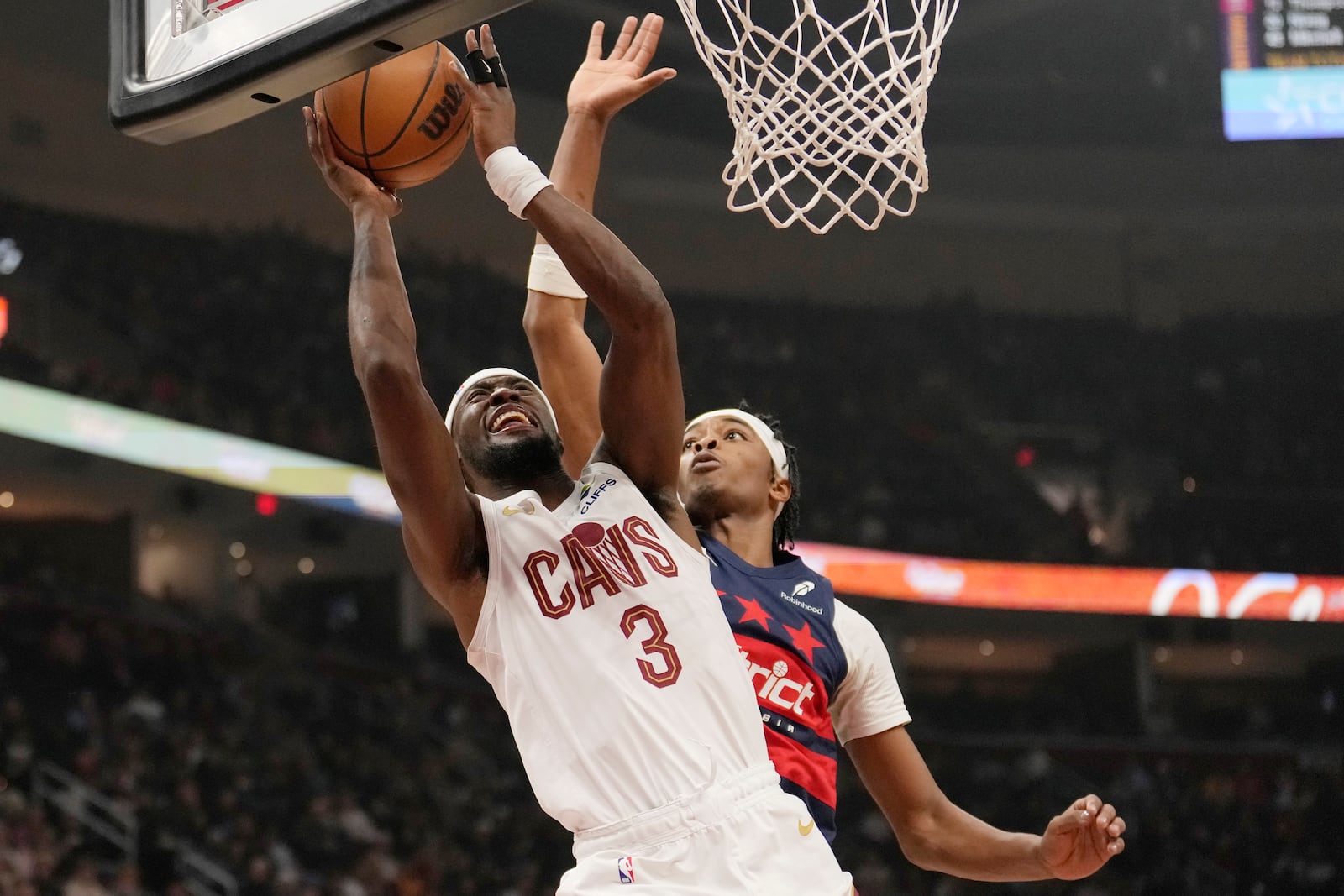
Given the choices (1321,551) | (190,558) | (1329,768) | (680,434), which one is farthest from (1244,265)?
(680,434)

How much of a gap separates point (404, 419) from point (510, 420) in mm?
433

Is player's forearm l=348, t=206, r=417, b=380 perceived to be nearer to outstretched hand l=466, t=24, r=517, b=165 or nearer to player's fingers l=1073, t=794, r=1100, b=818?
outstretched hand l=466, t=24, r=517, b=165

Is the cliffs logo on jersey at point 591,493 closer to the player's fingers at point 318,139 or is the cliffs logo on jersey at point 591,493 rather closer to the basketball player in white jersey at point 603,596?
the basketball player in white jersey at point 603,596

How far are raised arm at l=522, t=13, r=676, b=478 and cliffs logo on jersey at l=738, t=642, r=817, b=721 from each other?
2.10 feet

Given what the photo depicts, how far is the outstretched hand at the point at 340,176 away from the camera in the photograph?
9.57ft

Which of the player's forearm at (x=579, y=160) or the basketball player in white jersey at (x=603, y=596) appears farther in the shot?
the player's forearm at (x=579, y=160)

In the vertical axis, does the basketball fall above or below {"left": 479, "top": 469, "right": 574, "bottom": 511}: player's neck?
above

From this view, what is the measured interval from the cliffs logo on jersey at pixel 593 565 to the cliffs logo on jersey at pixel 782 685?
2.10 feet

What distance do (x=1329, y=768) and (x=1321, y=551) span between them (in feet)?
7.13

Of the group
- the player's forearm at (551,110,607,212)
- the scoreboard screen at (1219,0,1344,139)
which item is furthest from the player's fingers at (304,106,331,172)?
the scoreboard screen at (1219,0,1344,139)

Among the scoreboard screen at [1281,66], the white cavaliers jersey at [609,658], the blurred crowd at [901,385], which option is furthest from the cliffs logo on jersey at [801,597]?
the blurred crowd at [901,385]

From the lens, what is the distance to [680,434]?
9.78ft

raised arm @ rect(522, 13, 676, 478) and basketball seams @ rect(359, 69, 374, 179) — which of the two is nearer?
basketball seams @ rect(359, 69, 374, 179)

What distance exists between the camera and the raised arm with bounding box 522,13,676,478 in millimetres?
3395
